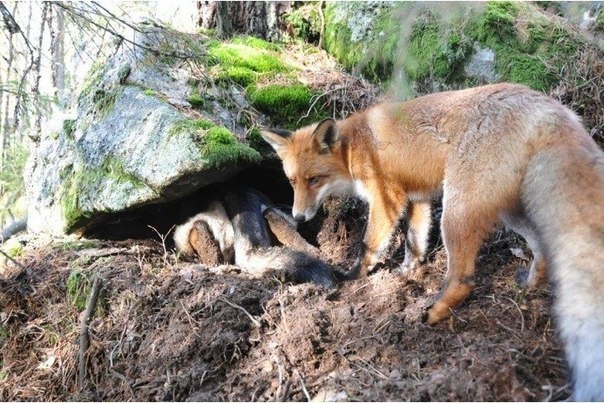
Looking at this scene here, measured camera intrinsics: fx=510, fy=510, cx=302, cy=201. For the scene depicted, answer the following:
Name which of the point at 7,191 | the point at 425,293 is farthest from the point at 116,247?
the point at 7,191

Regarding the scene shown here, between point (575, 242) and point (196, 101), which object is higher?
point (196, 101)

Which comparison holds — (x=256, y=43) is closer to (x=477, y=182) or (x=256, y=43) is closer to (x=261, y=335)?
(x=477, y=182)

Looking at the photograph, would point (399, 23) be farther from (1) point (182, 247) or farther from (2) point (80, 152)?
(2) point (80, 152)

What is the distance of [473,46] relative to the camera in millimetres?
6262

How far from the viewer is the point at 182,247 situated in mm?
6418

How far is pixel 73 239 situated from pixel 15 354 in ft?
5.71

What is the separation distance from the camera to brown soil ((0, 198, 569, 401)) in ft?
10.7

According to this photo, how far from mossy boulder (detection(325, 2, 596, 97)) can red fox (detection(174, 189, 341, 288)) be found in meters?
2.18

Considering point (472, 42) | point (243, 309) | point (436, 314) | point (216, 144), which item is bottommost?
point (243, 309)

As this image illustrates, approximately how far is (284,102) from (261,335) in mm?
3479

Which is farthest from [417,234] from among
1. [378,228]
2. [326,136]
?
[326,136]

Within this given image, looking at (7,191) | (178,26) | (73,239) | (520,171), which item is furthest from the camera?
(7,191)

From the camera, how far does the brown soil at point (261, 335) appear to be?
327 centimetres

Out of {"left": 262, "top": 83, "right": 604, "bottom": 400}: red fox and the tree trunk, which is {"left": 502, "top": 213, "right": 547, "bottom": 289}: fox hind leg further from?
the tree trunk
